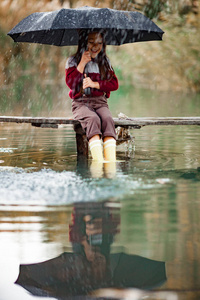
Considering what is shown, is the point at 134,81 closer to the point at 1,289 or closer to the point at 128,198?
the point at 128,198

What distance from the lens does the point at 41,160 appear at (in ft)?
21.3

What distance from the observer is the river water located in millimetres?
2627

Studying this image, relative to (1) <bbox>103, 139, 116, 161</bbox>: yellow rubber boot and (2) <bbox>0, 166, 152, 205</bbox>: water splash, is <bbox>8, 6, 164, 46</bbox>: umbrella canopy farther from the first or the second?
(2) <bbox>0, 166, 152, 205</bbox>: water splash

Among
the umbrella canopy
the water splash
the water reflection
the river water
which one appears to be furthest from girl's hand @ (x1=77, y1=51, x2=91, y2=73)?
the water reflection

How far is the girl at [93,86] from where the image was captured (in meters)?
5.96

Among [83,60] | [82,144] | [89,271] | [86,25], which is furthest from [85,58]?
[89,271]

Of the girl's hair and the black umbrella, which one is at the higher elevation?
the girl's hair

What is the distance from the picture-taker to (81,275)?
2697mm

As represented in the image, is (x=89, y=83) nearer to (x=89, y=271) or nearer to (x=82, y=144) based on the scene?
(x=82, y=144)

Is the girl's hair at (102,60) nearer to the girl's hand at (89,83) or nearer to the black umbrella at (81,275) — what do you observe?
the girl's hand at (89,83)

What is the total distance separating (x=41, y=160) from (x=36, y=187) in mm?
1902

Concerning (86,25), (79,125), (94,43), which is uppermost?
(86,25)

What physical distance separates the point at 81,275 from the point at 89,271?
6 cm

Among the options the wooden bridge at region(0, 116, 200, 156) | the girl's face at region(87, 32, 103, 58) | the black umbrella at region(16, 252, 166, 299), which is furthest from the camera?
the wooden bridge at region(0, 116, 200, 156)
